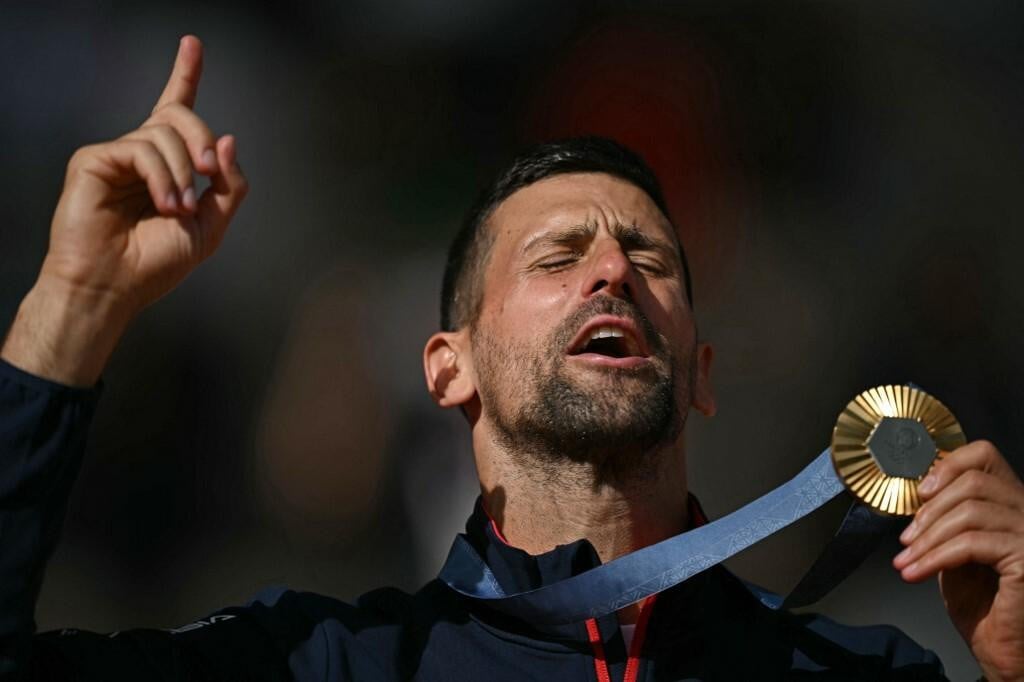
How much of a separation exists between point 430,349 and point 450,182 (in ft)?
7.52

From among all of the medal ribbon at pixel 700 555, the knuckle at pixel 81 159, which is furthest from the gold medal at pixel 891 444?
the knuckle at pixel 81 159

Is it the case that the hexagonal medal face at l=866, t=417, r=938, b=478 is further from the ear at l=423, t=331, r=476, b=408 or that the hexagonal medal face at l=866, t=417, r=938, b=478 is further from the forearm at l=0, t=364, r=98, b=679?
the forearm at l=0, t=364, r=98, b=679

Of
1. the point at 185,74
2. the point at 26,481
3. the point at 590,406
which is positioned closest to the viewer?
the point at 26,481

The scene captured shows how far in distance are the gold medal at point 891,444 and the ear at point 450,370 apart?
3.80 feet

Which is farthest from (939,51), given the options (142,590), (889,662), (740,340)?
(142,590)

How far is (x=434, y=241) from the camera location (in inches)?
208

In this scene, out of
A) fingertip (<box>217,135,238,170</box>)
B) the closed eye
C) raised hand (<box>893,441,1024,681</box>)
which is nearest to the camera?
raised hand (<box>893,441,1024,681</box>)

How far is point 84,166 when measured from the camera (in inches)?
86.4

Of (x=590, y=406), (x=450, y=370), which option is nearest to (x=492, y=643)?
(x=590, y=406)

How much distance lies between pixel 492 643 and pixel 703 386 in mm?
985

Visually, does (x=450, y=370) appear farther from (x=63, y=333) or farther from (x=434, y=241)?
(x=434, y=241)

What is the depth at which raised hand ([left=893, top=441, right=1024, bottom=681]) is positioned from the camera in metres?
2.07

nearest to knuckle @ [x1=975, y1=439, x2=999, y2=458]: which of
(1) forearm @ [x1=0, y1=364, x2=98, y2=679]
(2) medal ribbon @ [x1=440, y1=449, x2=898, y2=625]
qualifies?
(2) medal ribbon @ [x1=440, y1=449, x2=898, y2=625]

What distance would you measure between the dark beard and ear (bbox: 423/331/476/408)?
241 mm
